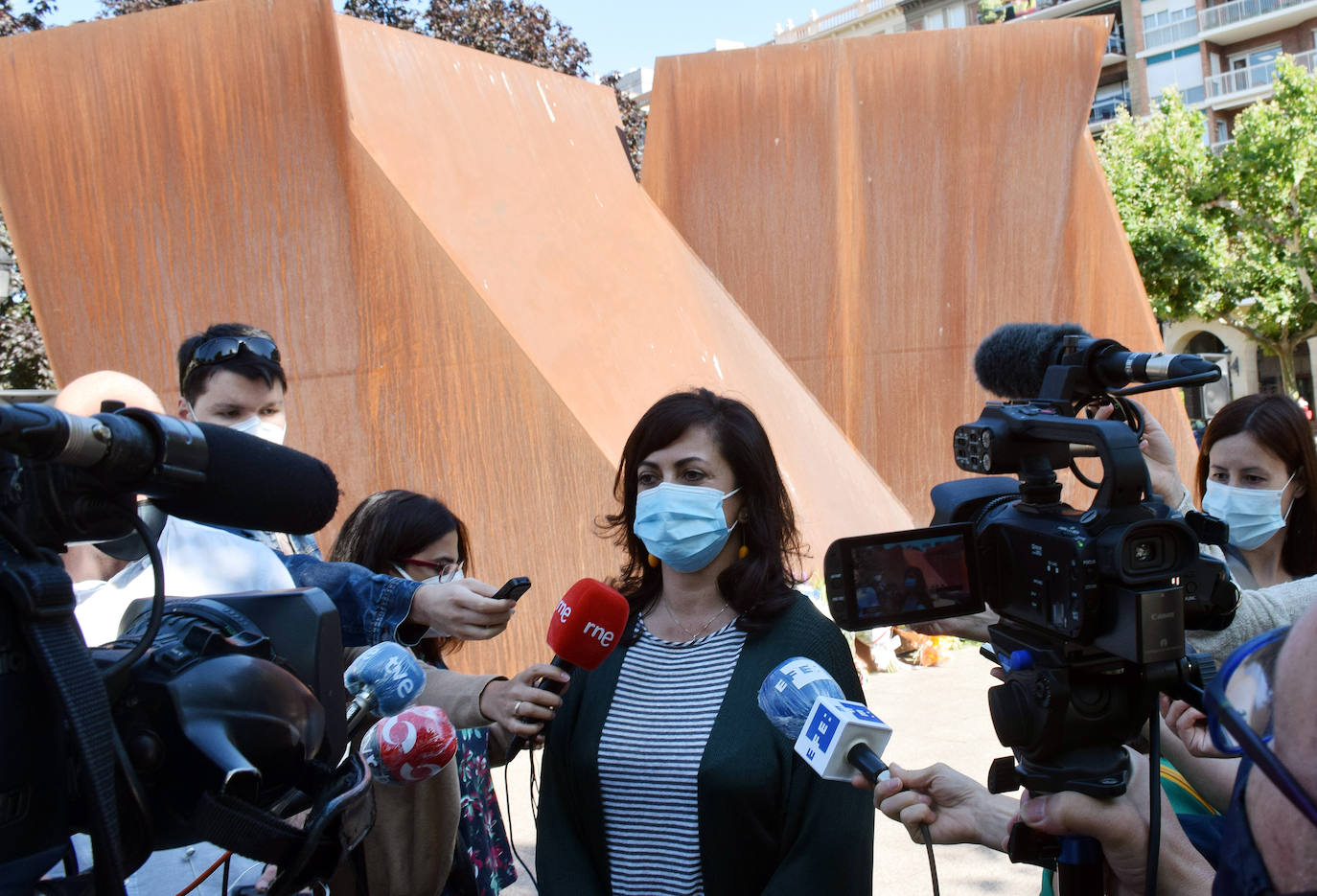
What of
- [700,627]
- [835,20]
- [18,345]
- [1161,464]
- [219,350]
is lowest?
[700,627]

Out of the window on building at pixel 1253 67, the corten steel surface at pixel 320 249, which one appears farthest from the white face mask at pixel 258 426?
the window on building at pixel 1253 67

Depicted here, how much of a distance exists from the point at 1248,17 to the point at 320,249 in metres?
35.7

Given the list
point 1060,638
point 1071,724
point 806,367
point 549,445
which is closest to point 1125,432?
point 1060,638

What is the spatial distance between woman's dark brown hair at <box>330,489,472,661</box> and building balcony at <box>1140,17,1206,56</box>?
1476 inches

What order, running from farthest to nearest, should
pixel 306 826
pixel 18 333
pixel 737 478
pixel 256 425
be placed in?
1. pixel 18 333
2. pixel 256 425
3. pixel 737 478
4. pixel 306 826

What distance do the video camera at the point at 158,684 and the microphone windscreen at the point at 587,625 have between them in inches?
25.7

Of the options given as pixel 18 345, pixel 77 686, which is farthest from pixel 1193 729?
pixel 18 345

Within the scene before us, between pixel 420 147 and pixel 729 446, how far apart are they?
162 inches

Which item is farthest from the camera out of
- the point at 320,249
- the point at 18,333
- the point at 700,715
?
the point at 18,333

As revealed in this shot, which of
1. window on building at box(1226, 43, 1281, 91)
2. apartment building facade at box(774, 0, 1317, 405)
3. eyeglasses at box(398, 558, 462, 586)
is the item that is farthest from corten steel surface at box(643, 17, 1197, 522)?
window on building at box(1226, 43, 1281, 91)

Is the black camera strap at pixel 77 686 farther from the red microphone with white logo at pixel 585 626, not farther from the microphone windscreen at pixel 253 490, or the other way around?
the red microphone with white logo at pixel 585 626

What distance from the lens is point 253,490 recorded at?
1104 millimetres

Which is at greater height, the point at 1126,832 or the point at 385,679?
the point at 385,679

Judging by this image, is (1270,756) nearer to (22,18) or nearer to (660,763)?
(660,763)
